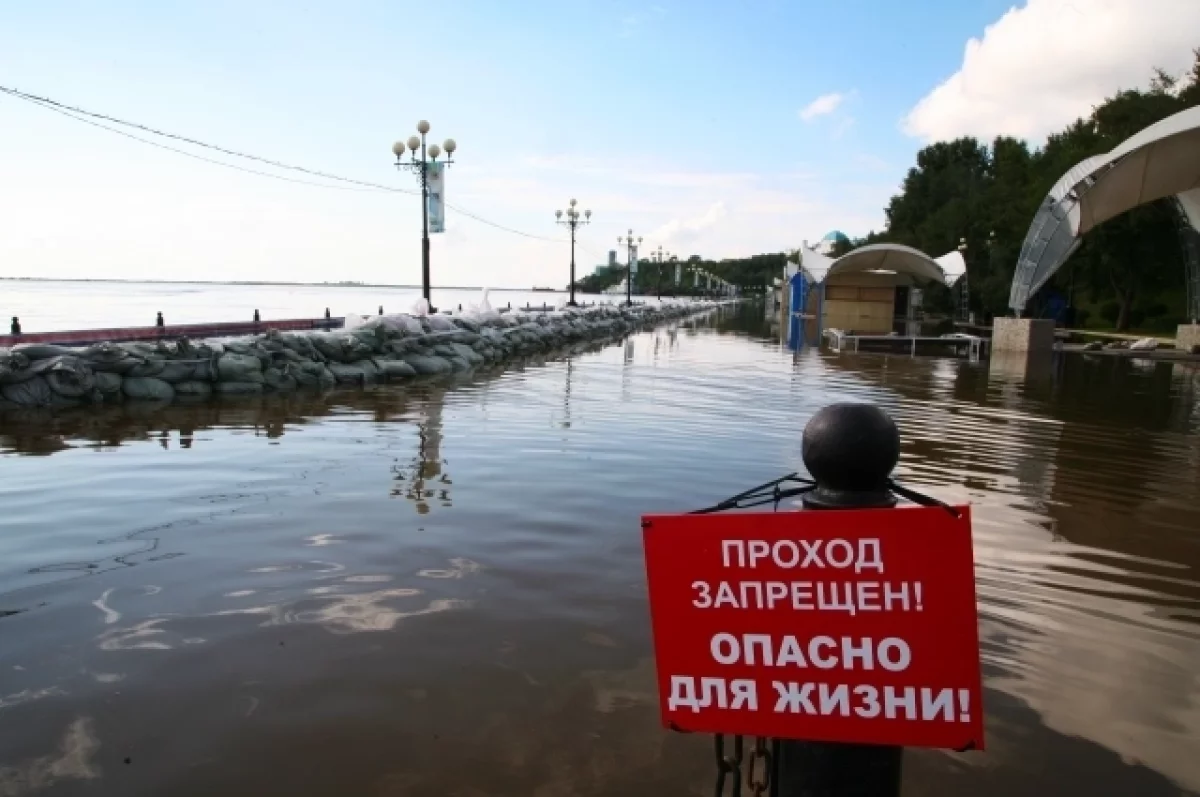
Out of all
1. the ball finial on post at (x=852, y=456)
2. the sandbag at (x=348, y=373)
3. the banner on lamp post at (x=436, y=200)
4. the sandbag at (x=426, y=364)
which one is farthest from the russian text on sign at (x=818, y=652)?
the banner on lamp post at (x=436, y=200)

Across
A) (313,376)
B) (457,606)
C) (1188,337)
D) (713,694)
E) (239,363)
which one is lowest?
(457,606)

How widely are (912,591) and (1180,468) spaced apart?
8.15 meters

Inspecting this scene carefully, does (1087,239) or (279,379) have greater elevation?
(1087,239)

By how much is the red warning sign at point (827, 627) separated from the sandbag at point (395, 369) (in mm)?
13665

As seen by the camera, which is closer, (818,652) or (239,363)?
(818,652)

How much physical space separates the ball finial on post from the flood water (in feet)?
4.97

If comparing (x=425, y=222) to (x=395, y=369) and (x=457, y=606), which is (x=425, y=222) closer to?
(x=395, y=369)

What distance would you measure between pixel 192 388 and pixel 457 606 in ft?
31.1

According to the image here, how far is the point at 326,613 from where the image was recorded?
410cm

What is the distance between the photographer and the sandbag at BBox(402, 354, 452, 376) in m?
15.8

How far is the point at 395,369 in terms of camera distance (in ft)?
49.3

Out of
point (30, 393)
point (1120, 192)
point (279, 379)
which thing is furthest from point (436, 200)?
point (1120, 192)

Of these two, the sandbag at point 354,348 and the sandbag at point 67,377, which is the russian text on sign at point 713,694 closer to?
the sandbag at point 67,377

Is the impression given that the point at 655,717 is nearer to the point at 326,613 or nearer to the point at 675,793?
the point at 675,793
